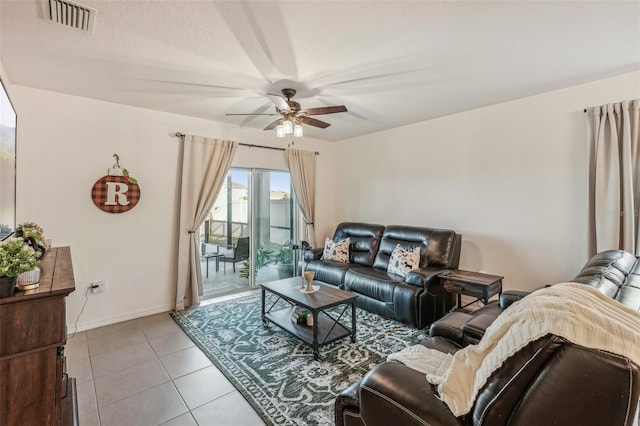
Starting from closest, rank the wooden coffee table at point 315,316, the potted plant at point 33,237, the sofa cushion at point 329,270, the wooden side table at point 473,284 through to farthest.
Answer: the potted plant at point 33,237 < the wooden coffee table at point 315,316 < the wooden side table at point 473,284 < the sofa cushion at point 329,270

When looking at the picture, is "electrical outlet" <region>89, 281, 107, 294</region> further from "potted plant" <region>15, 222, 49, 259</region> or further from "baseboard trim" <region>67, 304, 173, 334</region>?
"potted plant" <region>15, 222, 49, 259</region>

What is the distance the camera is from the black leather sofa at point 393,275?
3.10 m

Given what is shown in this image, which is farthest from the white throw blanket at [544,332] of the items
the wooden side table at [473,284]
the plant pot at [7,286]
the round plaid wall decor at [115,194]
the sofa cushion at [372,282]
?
the round plaid wall decor at [115,194]

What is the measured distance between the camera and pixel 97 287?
3260 mm

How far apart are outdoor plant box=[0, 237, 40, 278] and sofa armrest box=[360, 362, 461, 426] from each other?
1.51m

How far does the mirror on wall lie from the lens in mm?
1795

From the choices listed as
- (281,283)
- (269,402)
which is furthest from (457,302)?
(269,402)

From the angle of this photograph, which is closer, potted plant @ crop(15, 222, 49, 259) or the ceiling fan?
potted plant @ crop(15, 222, 49, 259)

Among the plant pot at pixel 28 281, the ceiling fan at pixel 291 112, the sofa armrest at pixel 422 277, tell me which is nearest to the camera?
the plant pot at pixel 28 281

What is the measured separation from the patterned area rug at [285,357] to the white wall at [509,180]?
5.04 feet

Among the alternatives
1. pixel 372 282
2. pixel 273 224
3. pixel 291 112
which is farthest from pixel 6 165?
pixel 372 282

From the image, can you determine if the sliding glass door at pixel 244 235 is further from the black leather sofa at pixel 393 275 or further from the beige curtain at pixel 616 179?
the beige curtain at pixel 616 179

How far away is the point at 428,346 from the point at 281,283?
1777 mm

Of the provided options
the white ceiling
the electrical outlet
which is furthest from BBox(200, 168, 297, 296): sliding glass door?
the white ceiling
